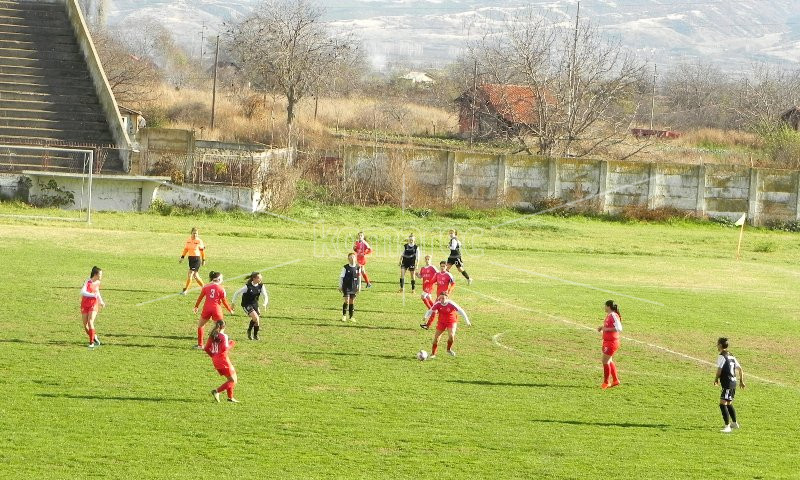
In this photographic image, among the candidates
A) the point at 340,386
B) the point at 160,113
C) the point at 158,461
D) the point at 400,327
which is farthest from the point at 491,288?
the point at 160,113

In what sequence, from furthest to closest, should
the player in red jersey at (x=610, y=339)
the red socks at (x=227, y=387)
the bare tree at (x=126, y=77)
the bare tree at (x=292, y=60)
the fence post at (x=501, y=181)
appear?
the bare tree at (x=126, y=77) < the bare tree at (x=292, y=60) < the fence post at (x=501, y=181) < the player in red jersey at (x=610, y=339) < the red socks at (x=227, y=387)

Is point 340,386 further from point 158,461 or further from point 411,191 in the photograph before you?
point 411,191

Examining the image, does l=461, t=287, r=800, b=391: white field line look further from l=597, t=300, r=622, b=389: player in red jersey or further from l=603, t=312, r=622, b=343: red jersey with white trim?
l=603, t=312, r=622, b=343: red jersey with white trim

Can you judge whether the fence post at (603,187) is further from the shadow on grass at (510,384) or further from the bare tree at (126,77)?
the bare tree at (126,77)

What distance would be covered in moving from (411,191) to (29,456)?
42634 millimetres

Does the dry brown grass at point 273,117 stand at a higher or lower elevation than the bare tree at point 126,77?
lower

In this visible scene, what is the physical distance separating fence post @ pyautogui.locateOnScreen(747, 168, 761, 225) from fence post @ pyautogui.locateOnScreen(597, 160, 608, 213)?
7.98 metres

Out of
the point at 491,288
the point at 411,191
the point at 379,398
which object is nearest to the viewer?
the point at 379,398

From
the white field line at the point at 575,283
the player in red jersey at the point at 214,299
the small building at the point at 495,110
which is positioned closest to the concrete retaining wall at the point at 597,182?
the white field line at the point at 575,283

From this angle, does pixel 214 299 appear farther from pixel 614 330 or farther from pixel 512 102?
pixel 512 102

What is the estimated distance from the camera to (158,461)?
625 inches

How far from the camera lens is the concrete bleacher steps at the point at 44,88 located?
51.8 meters

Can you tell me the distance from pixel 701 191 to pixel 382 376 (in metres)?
41.1

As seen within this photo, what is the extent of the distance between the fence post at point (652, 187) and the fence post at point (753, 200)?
17.1 feet
